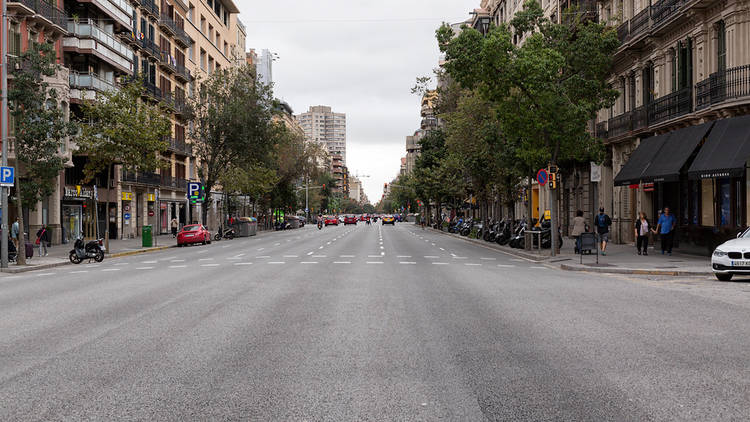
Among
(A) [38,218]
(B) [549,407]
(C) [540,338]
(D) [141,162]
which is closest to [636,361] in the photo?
(C) [540,338]

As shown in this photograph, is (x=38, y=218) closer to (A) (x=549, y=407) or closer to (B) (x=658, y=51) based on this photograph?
(B) (x=658, y=51)

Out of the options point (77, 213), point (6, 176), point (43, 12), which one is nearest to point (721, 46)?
point (6, 176)

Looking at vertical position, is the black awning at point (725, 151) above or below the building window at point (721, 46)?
below

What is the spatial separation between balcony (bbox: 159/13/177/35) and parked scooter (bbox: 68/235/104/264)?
34.6 m

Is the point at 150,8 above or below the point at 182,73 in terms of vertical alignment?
above

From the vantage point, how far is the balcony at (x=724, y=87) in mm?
21250

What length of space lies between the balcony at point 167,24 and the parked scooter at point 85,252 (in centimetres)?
3457

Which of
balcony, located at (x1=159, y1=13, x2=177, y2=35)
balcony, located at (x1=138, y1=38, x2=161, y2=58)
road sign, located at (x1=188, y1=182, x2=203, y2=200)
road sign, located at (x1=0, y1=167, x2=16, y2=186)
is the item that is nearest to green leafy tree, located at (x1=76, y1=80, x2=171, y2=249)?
road sign, located at (x1=0, y1=167, x2=16, y2=186)

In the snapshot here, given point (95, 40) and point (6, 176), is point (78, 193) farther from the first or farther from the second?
point (6, 176)

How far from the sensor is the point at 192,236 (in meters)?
40.6

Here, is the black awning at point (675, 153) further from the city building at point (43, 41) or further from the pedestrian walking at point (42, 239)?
the city building at point (43, 41)

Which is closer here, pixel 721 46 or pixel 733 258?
pixel 733 258

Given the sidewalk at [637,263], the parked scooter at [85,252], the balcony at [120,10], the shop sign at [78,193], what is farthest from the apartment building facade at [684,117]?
the balcony at [120,10]

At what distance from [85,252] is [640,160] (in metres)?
22.7
